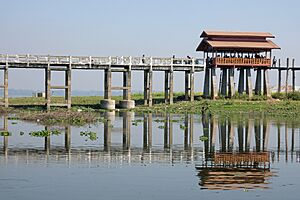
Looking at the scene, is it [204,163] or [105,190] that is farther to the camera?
[204,163]

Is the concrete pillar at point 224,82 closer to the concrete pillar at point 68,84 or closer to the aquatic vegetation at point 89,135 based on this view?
the concrete pillar at point 68,84

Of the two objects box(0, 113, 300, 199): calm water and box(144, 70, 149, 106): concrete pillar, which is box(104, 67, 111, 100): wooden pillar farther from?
box(0, 113, 300, 199): calm water

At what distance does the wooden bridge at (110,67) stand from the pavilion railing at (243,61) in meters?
2.09

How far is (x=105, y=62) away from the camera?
66062 millimetres

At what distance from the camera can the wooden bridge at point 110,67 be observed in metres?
63.3

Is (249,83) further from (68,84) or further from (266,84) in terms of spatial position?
(68,84)

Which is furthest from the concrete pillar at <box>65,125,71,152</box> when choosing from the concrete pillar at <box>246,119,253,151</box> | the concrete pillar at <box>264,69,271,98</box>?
the concrete pillar at <box>264,69,271,98</box>

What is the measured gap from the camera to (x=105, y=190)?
66.0 ft

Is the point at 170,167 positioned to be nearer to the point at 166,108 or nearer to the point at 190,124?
the point at 190,124

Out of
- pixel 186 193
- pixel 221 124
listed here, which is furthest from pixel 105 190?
pixel 221 124

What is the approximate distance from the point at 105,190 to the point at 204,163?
24.4 feet

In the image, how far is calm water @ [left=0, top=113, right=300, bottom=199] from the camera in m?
20.1

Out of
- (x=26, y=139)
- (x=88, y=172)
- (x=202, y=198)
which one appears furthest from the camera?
(x=26, y=139)

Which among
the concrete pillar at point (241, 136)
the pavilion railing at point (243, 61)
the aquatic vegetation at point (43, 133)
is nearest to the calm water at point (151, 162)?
the concrete pillar at point (241, 136)
